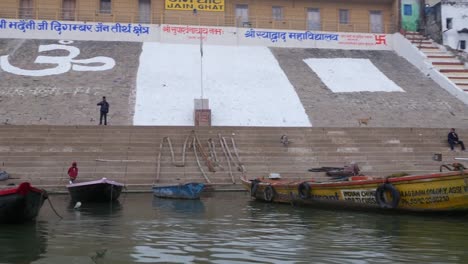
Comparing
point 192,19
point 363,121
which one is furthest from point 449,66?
point 192,19

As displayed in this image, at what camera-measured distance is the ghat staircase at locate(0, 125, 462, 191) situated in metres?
15.3

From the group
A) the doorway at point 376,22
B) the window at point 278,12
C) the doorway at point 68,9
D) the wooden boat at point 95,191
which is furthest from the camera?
the doorway at point 376,22

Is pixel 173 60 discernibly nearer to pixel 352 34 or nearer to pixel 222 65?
pixel 222 65

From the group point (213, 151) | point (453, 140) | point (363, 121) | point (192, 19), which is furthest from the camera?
point (192, 19)

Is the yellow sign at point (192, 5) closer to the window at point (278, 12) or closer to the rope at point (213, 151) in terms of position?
the window at point (278, 12)

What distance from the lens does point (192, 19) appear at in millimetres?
31625

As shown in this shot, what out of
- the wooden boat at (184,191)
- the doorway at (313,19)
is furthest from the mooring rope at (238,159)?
the doorway at (313,19)

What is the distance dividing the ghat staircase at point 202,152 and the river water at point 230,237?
14.2 feet

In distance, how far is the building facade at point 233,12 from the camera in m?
30.9

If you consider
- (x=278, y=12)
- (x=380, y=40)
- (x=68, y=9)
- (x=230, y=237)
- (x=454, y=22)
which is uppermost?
(x=278, y=12)

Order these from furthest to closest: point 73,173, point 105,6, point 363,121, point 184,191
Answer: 1. point 105,6
2. point 363,121
3. point 73,173
4. point 184,191

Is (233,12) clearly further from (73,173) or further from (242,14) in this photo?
(73,173)

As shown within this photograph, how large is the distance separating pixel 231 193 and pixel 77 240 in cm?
774

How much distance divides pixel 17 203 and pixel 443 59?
2733 cm
